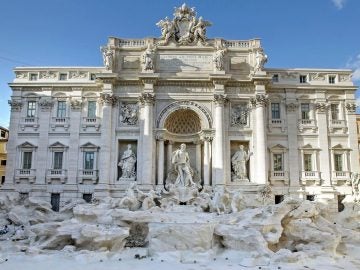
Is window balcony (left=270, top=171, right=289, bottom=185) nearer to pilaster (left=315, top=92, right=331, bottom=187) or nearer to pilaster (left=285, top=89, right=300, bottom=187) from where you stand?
pilaster (left=285, top=89, right=300, bottom=187)

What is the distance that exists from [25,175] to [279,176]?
61.7ft

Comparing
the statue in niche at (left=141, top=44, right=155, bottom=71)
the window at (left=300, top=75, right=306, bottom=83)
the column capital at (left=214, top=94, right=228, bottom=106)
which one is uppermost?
the statue in niche at (left=141, top=44, right=155, bottom=71)

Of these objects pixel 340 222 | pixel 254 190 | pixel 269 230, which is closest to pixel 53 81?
pixel 254 190

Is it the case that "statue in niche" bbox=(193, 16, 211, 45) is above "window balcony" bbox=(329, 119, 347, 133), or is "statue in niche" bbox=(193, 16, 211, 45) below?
above

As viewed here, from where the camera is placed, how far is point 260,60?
2869 centimetres

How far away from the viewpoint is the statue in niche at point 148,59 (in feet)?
93.2

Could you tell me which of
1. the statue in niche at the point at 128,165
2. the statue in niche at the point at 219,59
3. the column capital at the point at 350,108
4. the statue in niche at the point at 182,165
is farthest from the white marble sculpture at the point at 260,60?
the statue in niche at the point at 128,165

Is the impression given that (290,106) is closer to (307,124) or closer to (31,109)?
(307,124)

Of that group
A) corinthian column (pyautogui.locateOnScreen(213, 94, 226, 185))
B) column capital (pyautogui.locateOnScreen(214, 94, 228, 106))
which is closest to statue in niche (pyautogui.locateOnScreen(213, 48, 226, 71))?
column capital (pyautogui.locateOnScreen(214, 94, 228, 106))

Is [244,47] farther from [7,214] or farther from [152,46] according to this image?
[7,214]

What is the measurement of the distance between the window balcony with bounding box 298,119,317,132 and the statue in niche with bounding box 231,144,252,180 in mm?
4869

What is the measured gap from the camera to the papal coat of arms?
1164 inches

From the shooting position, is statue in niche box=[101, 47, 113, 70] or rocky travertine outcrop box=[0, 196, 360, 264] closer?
rocky travertine outcrop box=[0, 196, 360, 264]

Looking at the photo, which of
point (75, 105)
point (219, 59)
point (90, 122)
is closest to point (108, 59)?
point (75, 105)
